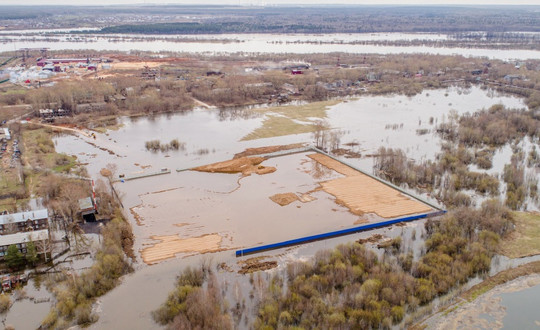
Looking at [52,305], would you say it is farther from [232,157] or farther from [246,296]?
[232,157]

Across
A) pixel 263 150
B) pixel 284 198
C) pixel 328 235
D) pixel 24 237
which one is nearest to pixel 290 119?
pixel 263 150

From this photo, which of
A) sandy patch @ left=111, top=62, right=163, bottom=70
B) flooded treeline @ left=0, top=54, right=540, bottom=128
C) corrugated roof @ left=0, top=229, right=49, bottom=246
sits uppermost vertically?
sandy patch @ left=111, top=62, right=163, bottom=70

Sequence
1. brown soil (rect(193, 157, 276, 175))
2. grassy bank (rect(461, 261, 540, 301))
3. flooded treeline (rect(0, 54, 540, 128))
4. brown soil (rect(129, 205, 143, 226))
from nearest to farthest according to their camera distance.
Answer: grassy bank (rect(461, 261, 540, 301))
brown soil (rect(129, 205, 143, 226))
brown soil (rect(193, 157, 276, 175))
flooded treeline (rect(0, 54, 540, 128))

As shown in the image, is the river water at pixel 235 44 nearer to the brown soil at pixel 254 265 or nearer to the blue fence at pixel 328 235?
the blue fence at pixel 328 235

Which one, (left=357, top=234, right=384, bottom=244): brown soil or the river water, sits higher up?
the river water

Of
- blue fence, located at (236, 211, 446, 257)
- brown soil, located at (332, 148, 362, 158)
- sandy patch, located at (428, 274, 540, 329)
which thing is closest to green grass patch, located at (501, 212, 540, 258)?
sandy patch, located at (428, 274, 540, 329)

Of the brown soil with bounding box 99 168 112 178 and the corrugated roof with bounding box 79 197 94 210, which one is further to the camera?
the brown soil with bounding box 99 168 112 178

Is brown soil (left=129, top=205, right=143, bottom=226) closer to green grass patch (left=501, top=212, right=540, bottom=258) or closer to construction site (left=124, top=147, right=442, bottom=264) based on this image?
construction site (left=124, top=147, right=442, bottom=264)
